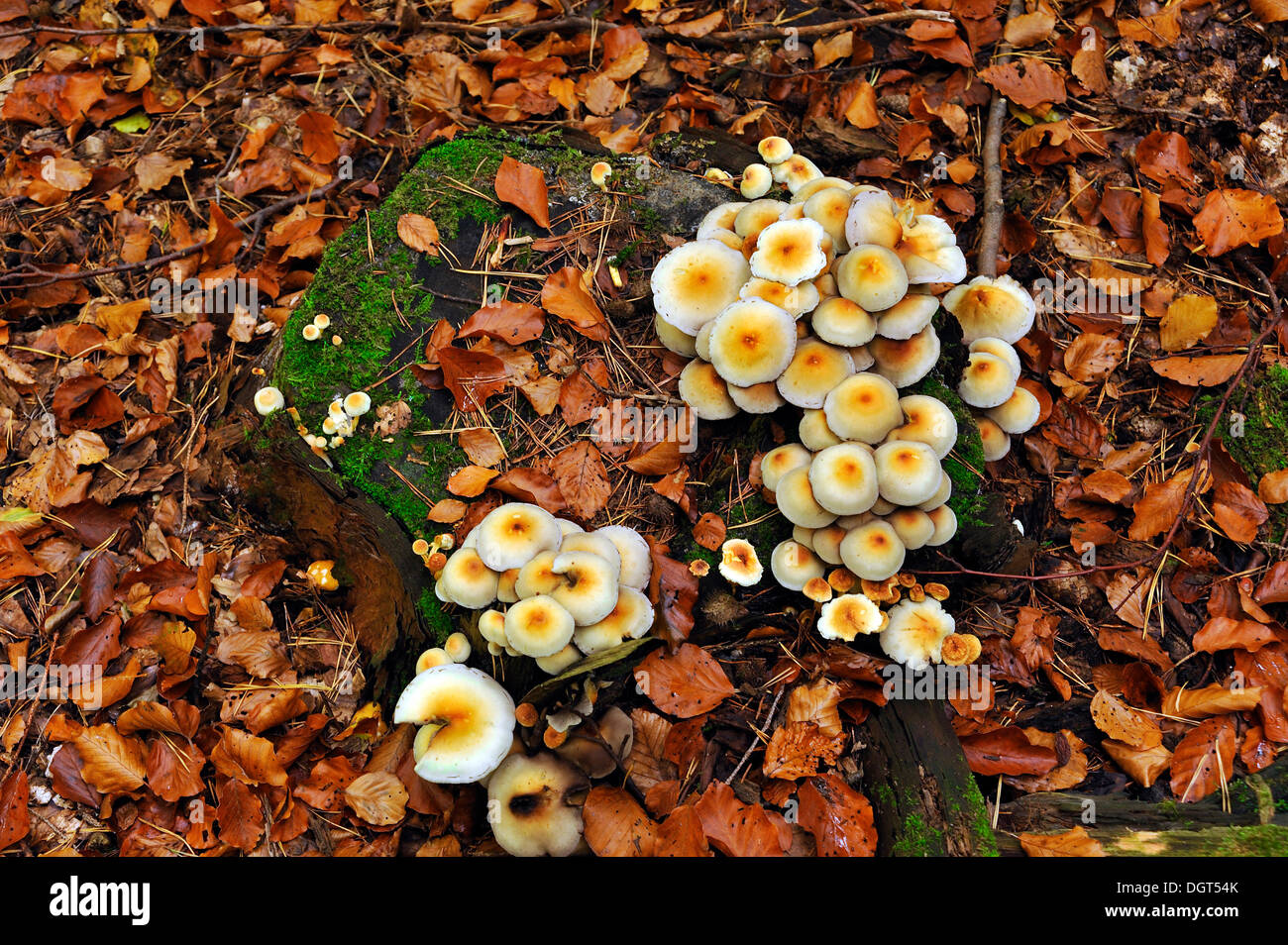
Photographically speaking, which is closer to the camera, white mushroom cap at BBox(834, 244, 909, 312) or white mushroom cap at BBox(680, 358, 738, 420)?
white mushroom cap at BBox(834, 244, 909, 312)

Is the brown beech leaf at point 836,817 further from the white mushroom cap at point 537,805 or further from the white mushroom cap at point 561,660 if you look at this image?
the white mushroom cap at point 561,660

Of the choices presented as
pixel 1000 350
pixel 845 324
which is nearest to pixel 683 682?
pixel 845 324

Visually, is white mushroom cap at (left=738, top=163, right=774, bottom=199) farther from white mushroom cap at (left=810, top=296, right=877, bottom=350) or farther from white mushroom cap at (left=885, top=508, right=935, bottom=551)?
white mushroom cap at (left=885, top=508, right=935, bottom=551)

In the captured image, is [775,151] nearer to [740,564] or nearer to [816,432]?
[816,432]

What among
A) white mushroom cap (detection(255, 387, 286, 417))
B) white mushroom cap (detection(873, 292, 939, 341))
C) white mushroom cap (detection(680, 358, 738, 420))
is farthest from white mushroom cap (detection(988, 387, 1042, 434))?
white mushroom cap (detection(255, 387, 286, 417))

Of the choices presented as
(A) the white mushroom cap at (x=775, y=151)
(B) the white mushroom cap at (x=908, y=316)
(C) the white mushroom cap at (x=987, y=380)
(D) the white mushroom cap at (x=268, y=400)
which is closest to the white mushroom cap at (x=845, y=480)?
(B) the white mushroom cap at (x=908, y=316)
